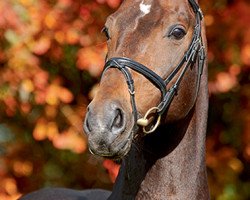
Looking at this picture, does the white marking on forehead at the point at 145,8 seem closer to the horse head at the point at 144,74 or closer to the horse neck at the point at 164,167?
the horse head at the point at 144,74

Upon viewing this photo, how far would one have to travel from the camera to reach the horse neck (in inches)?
153

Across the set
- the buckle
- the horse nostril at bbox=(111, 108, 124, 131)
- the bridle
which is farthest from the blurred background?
the horse nostril at bbox=(111, 108, 124, 131)

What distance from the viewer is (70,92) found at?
6461 millimetres

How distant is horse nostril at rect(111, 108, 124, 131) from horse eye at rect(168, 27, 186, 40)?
50 centimetres

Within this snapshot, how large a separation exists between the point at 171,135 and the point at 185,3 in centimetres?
63

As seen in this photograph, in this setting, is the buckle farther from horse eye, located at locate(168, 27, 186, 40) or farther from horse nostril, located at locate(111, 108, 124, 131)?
horse eye, located at locate(168, 27, 186, 40)

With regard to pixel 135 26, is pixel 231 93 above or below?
below

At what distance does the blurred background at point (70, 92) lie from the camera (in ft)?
19.2

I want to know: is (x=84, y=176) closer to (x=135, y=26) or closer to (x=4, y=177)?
(x=4, y=177)

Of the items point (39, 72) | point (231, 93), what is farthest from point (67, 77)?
point (231, 93)

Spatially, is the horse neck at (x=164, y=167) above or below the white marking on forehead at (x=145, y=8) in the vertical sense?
below

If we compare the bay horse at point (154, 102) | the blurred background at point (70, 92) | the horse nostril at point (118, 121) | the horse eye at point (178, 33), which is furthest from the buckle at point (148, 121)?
the blurred background at point (70, 92)

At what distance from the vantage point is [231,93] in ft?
20.7

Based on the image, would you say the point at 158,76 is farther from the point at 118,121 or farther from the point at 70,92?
the point at 70,92
